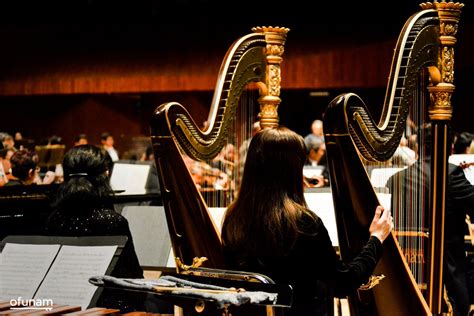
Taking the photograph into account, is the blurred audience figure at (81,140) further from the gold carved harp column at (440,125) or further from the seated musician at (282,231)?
the seated musician at (282,231)

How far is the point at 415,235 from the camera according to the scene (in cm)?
414

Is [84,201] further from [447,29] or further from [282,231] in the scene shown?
[447,29]

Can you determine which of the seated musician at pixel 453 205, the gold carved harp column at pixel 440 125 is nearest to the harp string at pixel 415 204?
the seated musician at pixel 453 205

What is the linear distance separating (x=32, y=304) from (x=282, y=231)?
937mm

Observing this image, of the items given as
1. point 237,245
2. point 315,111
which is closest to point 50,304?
point 237,245

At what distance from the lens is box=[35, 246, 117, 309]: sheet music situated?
3179mm

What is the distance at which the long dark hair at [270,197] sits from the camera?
2.93 m

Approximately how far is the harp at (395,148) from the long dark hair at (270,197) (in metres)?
0.59

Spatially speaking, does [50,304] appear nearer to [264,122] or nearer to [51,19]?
[264,122]

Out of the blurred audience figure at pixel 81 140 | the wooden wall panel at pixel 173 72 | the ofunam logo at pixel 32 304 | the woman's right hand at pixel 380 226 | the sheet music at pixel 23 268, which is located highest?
the wooden wall panel at pixel 173 72

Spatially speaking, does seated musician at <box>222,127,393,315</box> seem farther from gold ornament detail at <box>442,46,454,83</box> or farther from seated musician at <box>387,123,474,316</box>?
seated musician at <box>387,123,474,316</box>

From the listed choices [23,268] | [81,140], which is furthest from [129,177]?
[81,140]

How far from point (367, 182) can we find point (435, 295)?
0.81m

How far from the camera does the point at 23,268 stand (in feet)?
11.0
